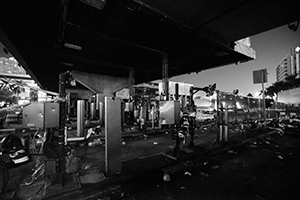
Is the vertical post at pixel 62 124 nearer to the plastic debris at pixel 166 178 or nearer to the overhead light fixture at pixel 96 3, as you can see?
the overhead light fixture at pixel 96 3

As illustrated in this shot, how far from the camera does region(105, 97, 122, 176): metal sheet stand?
9.83 feet

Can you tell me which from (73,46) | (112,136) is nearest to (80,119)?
(73,46)

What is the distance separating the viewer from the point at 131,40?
214 inches

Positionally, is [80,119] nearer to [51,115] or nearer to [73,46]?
[73,46]

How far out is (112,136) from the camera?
3.07m

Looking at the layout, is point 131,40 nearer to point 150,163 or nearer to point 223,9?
point 223,9

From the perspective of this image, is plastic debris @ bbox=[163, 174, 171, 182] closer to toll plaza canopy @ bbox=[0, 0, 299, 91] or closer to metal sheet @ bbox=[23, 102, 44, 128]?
metal sheet @ bbox=[23, 102, 44, 128]

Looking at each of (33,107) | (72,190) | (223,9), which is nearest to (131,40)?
(223,9)

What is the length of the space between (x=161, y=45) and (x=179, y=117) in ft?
11.3

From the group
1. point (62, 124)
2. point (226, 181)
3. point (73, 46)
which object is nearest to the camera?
point (62, 124)

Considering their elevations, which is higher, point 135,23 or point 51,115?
point 135,23

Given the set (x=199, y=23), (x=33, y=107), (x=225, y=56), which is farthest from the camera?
(x=225, y=56)

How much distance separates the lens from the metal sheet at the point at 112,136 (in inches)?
118

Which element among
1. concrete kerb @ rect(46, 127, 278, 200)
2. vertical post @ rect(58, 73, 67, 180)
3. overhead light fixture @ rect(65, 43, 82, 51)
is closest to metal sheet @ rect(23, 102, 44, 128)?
vertical post @ rect(58, 73, 67, 180)
